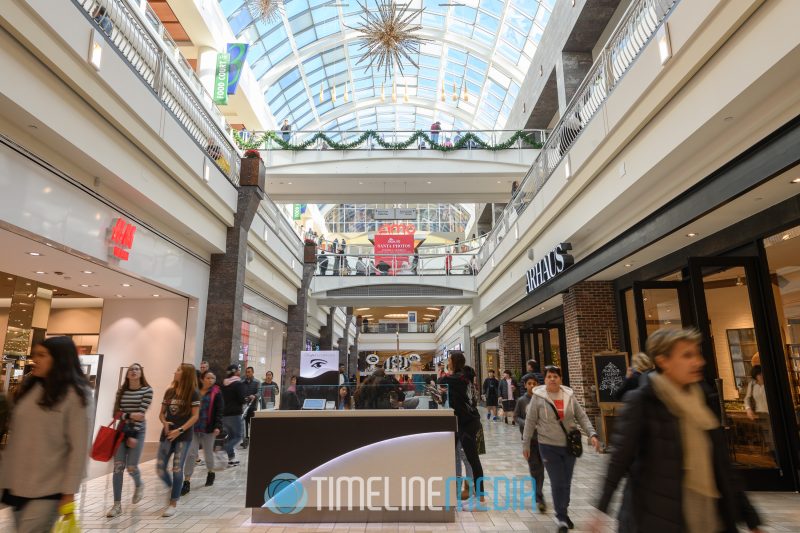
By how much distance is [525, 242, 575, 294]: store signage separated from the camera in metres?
10.2

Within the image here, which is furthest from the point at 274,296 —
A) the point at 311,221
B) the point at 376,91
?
the point at 311,221

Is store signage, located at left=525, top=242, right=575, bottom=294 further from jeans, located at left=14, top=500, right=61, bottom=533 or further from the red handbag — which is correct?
jeans, located at left=14, top=500, right=61, bottom=533

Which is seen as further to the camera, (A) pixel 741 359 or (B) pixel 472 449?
(A) pixel 741 359

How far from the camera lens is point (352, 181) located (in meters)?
18.6

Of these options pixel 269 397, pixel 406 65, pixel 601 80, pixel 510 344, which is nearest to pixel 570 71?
pixel 601 80

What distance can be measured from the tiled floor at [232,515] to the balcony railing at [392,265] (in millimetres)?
15451

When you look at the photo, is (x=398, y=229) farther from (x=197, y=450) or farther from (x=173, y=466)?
(x=173, y=466)

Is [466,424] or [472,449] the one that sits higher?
[466,424]

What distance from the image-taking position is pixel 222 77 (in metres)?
17.1

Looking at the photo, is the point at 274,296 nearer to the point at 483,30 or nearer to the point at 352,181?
the point at 352,181

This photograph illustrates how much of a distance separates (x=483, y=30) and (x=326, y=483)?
23567 mm

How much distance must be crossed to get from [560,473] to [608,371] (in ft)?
18.7

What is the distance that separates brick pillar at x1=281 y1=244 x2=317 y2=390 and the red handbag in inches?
532

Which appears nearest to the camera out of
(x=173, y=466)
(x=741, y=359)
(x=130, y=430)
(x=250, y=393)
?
(x=130, y=430)
